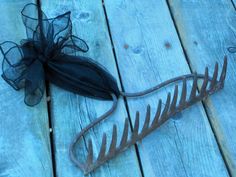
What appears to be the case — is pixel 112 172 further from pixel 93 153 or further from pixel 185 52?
pixel 185 52

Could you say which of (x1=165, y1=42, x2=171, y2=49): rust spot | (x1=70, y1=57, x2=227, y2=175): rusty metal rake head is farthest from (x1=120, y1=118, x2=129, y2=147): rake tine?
(x1=165, y1=42, x2=171, y2=49): rust spot

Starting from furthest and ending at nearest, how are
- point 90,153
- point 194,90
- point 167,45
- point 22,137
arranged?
point 167,45, point 194,90, point 22,137, point 90,153

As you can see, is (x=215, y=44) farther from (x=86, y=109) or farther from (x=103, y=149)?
(x=103, y=149)

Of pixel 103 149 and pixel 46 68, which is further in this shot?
pixel 46 68

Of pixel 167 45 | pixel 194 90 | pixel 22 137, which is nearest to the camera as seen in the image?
pixel 22 137

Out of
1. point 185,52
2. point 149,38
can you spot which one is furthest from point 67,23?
point 185,52

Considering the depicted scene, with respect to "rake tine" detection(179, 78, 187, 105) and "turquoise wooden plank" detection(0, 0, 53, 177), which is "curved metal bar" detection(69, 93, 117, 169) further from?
"rake tine" detection(179, 78, 187, 105)

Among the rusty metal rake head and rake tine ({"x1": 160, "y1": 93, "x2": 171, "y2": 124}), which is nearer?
the rusty metal rake head

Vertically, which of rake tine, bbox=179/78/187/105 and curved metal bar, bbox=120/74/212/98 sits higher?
rake tine, bbox=179/78/187/105

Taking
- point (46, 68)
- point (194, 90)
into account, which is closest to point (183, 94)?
point (194, 90)
